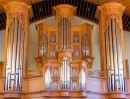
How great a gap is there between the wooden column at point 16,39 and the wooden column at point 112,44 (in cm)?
313

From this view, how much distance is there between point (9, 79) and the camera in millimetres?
12406

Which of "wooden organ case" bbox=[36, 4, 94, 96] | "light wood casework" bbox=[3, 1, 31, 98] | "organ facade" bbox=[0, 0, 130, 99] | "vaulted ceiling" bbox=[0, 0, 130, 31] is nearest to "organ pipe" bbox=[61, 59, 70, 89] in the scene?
"organ facade" bbox=[0, 0, 130, 99]

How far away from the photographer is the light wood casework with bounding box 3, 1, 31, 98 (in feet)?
40.4

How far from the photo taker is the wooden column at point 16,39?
41.6ft

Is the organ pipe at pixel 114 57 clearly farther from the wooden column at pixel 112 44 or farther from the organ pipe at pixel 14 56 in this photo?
the organ pipe at pixel 14 56

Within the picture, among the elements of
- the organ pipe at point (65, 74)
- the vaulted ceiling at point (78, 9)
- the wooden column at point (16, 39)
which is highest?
the vaulted ceiling at point (78, 9)

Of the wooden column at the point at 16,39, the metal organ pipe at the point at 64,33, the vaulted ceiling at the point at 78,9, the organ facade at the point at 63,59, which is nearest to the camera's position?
the organ facade at the point at 63,59

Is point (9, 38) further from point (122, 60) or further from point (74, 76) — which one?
point (122, 60)

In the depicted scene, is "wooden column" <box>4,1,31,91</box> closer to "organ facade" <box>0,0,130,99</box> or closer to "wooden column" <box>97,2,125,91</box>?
"organ facade" <box>0,0,130,99</box>

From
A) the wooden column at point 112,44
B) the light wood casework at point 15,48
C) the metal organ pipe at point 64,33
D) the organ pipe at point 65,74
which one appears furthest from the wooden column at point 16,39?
the wooden column at point 112,44

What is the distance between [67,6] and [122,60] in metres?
3.45

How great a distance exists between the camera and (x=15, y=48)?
511 inches

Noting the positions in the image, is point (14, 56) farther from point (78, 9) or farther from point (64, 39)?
point (78, 9)

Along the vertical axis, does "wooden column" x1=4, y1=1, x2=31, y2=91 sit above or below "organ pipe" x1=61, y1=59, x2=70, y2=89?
above
